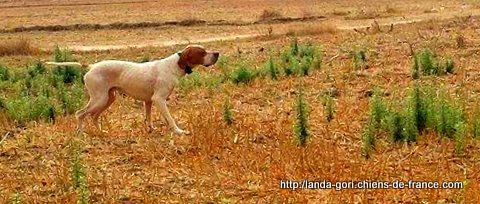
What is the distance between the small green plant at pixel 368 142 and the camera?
6207 mm

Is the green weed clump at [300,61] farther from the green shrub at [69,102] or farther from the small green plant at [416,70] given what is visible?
the green shrub at [69,102]

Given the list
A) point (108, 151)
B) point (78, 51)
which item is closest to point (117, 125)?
point (108, 151)

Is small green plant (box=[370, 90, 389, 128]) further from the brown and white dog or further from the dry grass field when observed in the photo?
the brown and white dog

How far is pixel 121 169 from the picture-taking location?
6.34 metres

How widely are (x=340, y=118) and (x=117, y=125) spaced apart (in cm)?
266

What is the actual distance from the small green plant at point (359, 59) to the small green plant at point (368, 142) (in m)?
5.01

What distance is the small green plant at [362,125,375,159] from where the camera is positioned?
6.21 m

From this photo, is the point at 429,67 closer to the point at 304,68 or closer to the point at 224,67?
the point at 304,68

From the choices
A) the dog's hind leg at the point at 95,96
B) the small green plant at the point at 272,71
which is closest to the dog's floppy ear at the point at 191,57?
the dog's hind leg at the point at 95,96

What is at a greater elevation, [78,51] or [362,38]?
[362,38]

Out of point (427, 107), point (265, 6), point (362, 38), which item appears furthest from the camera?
point (265, 6)

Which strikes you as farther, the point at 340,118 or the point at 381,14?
the point at 381,14

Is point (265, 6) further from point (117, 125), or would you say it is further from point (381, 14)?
point (117, 125)

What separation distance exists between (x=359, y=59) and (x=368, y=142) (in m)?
5.84
